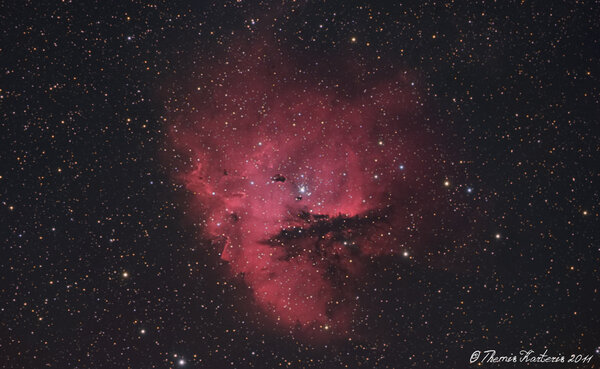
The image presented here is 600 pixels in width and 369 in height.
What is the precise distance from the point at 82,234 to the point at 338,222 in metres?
0.94

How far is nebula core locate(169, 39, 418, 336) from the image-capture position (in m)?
0.97

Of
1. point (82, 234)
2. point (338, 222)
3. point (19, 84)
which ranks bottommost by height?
point (338, 222)

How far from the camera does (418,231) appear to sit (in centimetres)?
101

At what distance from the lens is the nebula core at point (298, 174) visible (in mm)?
971

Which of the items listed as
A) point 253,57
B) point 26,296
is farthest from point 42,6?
point 26,296

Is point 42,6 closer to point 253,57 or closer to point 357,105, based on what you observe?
point 253,57

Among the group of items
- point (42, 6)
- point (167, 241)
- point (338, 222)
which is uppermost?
point (42, 6)

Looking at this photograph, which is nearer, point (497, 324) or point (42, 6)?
point (42, 6)

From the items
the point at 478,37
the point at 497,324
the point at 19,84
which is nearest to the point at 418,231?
the point at 497,324

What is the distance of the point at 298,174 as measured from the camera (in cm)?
100

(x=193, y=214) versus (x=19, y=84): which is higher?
(x=19, y=84)

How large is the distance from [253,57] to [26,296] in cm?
120

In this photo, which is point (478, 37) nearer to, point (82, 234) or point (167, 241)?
point (167, 241)

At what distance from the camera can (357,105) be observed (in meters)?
0.98
